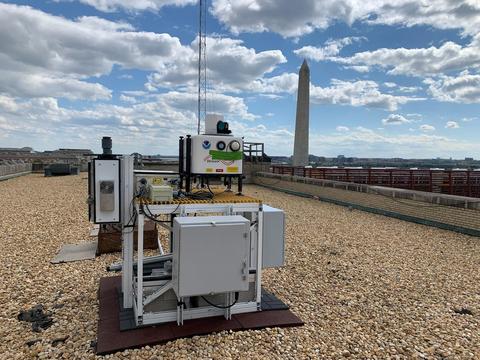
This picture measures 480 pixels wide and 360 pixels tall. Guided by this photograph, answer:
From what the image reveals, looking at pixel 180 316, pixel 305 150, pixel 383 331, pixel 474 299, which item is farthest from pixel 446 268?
pixel 305 150

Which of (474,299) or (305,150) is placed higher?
(305,150)

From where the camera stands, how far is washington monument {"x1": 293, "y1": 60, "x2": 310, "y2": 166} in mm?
32312

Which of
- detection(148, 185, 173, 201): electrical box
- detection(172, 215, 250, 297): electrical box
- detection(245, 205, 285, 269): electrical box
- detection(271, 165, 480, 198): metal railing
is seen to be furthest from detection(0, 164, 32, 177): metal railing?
detection(172, 215, 250, 297): electrical box

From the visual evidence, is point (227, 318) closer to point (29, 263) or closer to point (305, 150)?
point (29, 263)

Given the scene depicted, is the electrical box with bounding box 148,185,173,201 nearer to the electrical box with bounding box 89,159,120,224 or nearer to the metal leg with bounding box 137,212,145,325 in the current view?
the metal leg with bounding box 137,212,145,325

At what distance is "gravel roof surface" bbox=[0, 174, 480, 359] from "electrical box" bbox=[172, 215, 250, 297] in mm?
635

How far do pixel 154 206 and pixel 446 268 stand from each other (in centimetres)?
592

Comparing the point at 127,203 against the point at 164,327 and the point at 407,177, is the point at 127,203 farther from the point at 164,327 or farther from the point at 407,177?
the point at 407,177

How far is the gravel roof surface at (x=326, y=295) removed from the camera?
13.5 ft

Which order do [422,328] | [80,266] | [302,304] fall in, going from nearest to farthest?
[422,328]
[302,304]
[80,266]

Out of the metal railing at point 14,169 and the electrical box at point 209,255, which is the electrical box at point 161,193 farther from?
the metal railing at point 14,169

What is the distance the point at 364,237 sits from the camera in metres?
9.70

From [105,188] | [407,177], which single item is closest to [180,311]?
[105,188]

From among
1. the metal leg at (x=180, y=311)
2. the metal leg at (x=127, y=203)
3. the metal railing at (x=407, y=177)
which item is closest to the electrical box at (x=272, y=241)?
the metal leg at (x=180, y=311)
